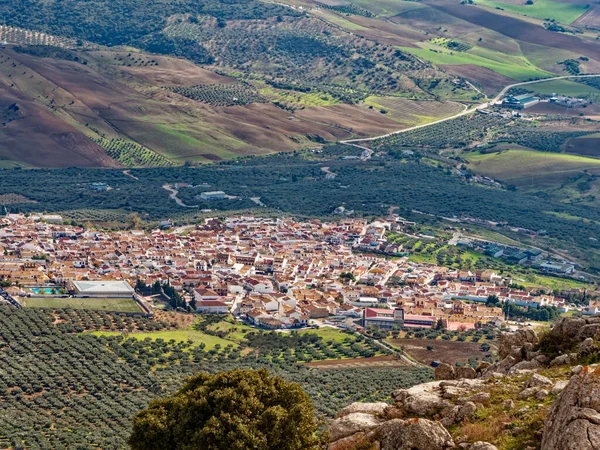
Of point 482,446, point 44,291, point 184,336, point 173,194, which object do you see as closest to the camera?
point 482,446

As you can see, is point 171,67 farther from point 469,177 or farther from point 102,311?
point 102,311

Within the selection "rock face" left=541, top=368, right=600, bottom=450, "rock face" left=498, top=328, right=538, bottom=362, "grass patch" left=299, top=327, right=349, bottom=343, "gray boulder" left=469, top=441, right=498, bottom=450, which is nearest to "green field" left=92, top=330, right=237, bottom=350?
"grass patch" left=299, top=327, right=349, bottom=343

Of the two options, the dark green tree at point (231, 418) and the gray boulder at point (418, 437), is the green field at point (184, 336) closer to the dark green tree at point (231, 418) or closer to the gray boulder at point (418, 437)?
the dark green tree at point (231, 418)

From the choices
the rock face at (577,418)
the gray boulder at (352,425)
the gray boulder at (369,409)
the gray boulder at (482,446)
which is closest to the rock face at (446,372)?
the gray boulder at (369,409)

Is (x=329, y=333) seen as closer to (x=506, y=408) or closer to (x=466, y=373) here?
(x=466, y=373)

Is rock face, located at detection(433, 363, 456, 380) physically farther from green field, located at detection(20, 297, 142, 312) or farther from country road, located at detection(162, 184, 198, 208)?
country road, located at detection(162, 184, 198, 208)

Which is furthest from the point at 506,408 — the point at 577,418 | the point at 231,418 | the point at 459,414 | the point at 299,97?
the point at 299,97
